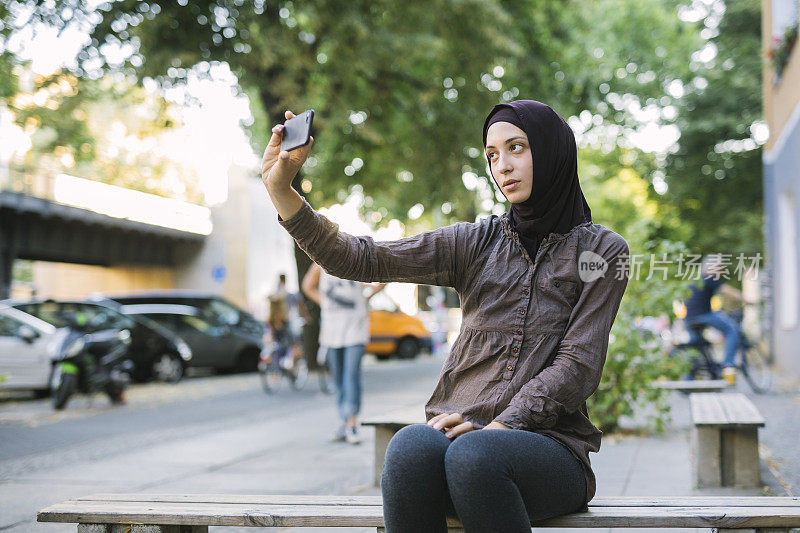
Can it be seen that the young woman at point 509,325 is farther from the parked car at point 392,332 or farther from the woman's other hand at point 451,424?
the parked car at point 392,332

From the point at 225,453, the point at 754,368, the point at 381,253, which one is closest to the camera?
the point at 381,253

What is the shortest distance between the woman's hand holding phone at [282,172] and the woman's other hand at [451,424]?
0.76 meters

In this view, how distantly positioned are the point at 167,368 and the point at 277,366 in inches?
157

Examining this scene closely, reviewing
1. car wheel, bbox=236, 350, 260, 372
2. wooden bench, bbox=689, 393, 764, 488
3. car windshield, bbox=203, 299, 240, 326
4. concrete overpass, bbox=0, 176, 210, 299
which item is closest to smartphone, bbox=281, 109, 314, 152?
wooden bench, bbox=689, 393, 764, 488

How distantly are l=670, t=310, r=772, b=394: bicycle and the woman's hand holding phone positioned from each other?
10.0 metres

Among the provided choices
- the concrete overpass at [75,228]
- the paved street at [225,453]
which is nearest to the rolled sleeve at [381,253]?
the paved street at [225,453]

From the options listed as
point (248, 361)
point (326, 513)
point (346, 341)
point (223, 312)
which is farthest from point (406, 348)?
point (326, 513)

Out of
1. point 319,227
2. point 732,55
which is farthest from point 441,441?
point 732,55

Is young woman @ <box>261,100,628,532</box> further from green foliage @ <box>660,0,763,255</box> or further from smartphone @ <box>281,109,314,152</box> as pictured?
green foliage @ <box>660,0,763,255</box>

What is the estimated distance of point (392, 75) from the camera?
16.5 m

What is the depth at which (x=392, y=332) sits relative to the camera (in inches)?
969

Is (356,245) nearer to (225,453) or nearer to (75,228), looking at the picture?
(225,453)

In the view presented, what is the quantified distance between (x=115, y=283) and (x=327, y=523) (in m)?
41.0

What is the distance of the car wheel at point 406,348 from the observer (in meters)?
25.2
